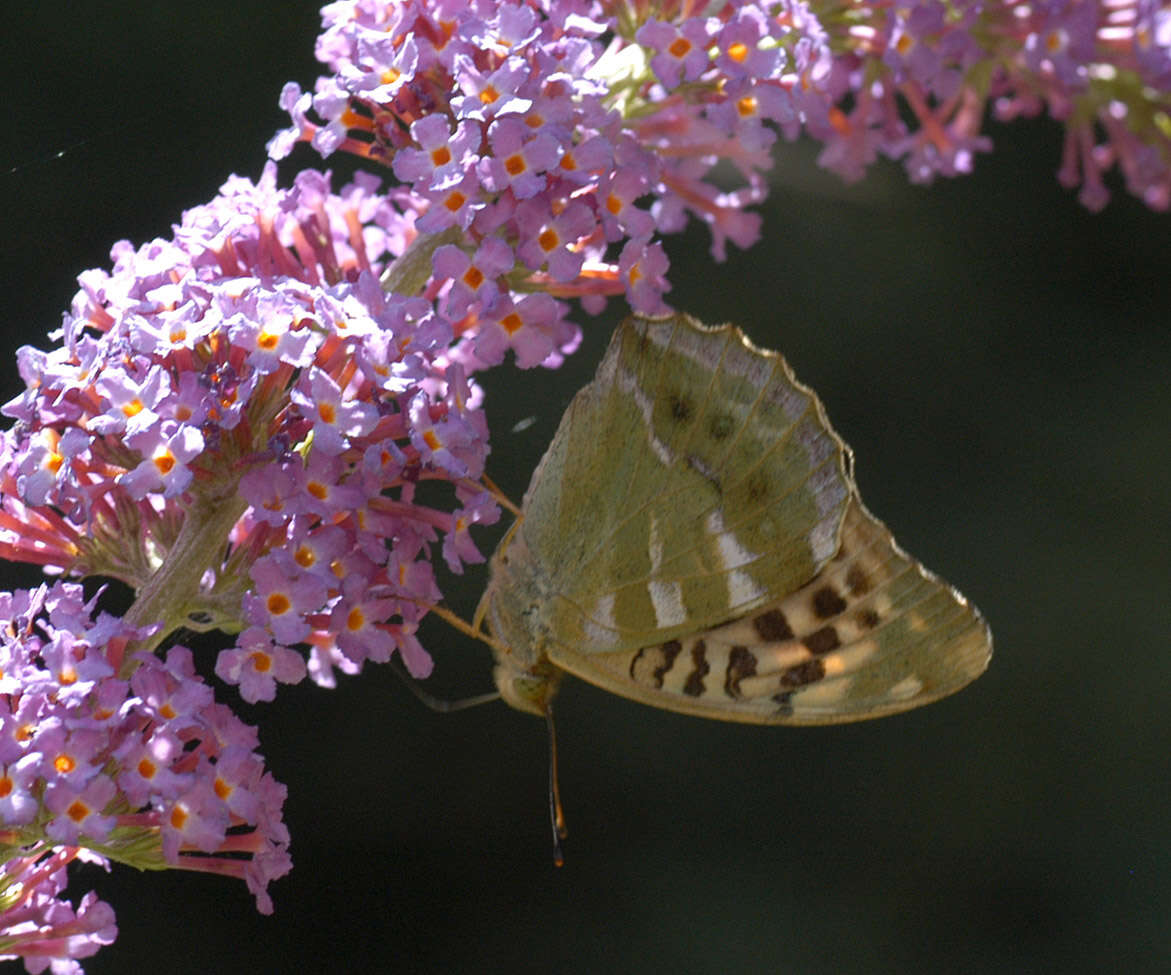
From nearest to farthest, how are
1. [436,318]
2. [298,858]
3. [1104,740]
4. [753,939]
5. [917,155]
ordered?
[436,318] → [917,155] → [298,858] → [753,939] → [1104,740]

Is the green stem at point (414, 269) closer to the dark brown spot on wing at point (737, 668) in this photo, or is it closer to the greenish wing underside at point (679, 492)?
the greenish wing underside at point (679, 492)

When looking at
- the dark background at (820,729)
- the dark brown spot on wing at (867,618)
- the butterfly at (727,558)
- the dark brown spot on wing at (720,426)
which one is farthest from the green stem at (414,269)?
the dark background at (820,729)

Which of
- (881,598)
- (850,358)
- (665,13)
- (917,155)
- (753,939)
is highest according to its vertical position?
(665,13)

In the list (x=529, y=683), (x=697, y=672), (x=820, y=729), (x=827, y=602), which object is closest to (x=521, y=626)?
(x=529, y=683)

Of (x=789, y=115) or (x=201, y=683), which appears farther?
(x=789, y=115)

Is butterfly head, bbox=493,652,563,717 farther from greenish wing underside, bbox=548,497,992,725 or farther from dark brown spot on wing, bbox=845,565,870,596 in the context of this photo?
dark brown spot on wing, bbox=845,565,870,596

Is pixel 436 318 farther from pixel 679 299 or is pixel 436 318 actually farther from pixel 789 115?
pixel 679 299

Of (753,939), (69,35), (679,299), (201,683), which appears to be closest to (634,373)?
(201,683)
